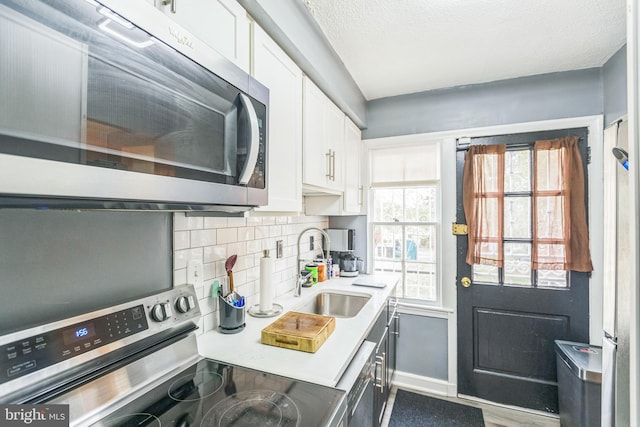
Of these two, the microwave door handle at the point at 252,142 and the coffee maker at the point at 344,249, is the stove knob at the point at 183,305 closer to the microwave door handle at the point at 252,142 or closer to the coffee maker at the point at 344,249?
the microwave door handle at the point at 252,142

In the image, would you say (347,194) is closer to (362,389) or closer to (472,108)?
(472,108)

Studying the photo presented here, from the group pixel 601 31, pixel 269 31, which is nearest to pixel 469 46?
pixel 601 31

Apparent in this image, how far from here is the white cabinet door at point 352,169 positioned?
2303 mm

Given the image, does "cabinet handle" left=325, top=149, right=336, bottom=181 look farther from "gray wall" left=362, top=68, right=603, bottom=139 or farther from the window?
"gray wall" left=362, top=68, right=603, bottom=139

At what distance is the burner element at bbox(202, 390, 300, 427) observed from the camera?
754 millimetres

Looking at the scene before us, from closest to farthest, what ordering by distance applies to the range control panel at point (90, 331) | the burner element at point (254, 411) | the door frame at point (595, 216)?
the range control panel at point (90, 331) → the burner element at point (254, 411) → the door frame at point (595, 216)

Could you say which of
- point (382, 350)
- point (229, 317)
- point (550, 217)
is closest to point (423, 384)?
point (382, 350)

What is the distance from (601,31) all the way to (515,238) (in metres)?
1.38

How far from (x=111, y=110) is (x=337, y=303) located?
179 cm

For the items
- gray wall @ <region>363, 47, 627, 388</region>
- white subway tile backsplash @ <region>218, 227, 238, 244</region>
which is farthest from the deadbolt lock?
white subway tile backsplash @ <region>218, 227, 238, 244</region>

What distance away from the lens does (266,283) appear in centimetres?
149

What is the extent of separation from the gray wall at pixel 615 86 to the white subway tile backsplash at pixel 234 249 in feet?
7.33

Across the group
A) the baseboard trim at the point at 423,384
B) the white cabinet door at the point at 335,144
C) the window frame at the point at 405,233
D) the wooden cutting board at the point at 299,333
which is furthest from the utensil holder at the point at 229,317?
the baseboard trim at the point at 423,384

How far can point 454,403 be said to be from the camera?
228 cm
